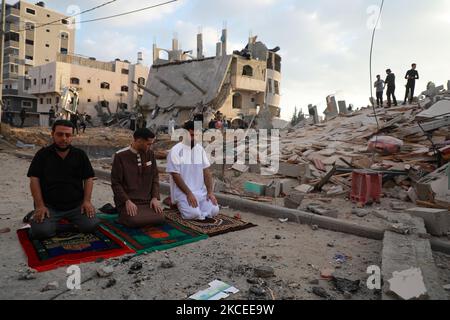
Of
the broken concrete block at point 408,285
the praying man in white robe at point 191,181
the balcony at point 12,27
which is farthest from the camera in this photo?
the balcony at point 12,27

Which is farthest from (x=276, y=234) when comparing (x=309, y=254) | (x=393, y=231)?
(x=393, y=231)

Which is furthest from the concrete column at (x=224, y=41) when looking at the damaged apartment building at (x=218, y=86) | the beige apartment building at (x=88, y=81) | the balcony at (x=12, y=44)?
the balcony at (x=12, y=44)

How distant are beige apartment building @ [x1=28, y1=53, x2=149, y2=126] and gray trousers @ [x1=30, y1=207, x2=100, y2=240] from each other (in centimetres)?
3874

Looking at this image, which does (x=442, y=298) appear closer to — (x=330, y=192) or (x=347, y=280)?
(x=347, y=280)

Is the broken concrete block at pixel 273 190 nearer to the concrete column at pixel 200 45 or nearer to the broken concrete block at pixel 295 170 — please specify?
the broken concrete block at pixel 295 170

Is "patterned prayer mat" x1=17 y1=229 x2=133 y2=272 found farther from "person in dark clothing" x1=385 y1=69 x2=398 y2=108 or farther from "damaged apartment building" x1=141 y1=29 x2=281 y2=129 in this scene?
"damaged apartment building" x1=141 y1=29 x2=281 y2=129

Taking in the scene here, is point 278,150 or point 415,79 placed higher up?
point 415,79

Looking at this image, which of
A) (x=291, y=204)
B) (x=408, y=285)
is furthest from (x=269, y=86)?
(x=408, y=285)

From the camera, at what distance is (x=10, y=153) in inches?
500

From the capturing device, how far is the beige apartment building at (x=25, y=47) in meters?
45.1

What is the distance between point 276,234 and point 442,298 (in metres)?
2.18

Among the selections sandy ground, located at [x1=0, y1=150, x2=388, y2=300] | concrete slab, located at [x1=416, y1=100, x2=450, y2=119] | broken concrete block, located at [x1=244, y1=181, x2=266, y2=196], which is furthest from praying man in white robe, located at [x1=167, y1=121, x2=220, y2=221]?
concrete slab, located at [x1=416, y1=100, x2=450, y2=119]

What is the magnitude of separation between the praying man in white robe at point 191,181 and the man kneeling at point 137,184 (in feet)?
1.23

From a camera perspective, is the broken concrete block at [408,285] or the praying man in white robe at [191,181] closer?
the broken concrete block at [408,285]
